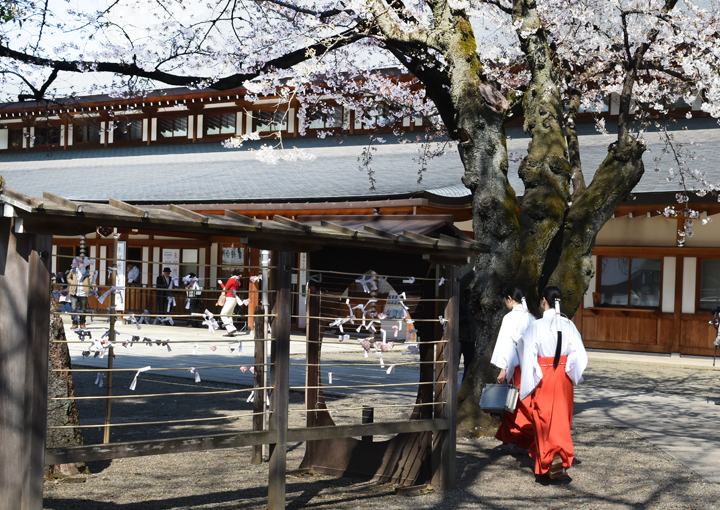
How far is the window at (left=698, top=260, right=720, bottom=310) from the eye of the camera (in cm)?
1538

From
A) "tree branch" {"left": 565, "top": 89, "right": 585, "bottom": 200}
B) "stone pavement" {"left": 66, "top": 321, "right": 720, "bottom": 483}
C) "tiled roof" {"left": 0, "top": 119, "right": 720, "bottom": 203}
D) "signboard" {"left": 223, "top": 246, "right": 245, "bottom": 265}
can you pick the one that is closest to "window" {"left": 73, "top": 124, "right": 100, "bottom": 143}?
"tiled roof" {"left": 0, "top": 119, "right": 720, "bottom": 203}

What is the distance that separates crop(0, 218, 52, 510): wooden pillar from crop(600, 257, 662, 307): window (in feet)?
Result: 47.4

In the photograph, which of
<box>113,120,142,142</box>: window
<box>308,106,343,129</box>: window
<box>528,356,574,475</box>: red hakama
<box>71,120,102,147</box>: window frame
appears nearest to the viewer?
<box>528,356,574,475</box>: red hakama

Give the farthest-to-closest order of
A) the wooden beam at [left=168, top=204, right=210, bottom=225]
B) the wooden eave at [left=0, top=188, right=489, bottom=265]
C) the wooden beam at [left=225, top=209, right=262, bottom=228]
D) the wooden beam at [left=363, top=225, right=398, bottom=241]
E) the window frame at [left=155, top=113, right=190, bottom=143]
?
the window frame at [left=155, top=113, right=190, bottom=143] → the wooden beam at [left=363, top=225, right=398, bottom=241] → the wooden beam at [left=225, top=209, right=262, bottom=228] → the wooden beam at [left=168, top=204, right=210, bottom=225] → the wooden eave at [left=0, top=188, right=489, bottom=265]

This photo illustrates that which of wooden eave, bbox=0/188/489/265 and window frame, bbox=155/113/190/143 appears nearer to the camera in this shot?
wooden eave, bbox=0/188/489/265

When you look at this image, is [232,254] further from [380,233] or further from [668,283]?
[380,233]

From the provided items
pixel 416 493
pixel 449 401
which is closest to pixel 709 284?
pixel 449 401

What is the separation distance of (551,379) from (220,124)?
60.4ft

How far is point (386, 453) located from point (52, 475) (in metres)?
2.46

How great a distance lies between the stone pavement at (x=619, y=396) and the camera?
6984mm

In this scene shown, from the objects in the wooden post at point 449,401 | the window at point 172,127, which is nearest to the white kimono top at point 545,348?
the wooden post at point 449,401

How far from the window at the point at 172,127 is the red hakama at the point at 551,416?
1932cm

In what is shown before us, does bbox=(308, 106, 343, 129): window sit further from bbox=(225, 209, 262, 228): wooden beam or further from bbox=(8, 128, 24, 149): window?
bbox=(225, 209, 262, 228): wooden beam

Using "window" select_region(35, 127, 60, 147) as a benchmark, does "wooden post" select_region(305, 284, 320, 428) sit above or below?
below
